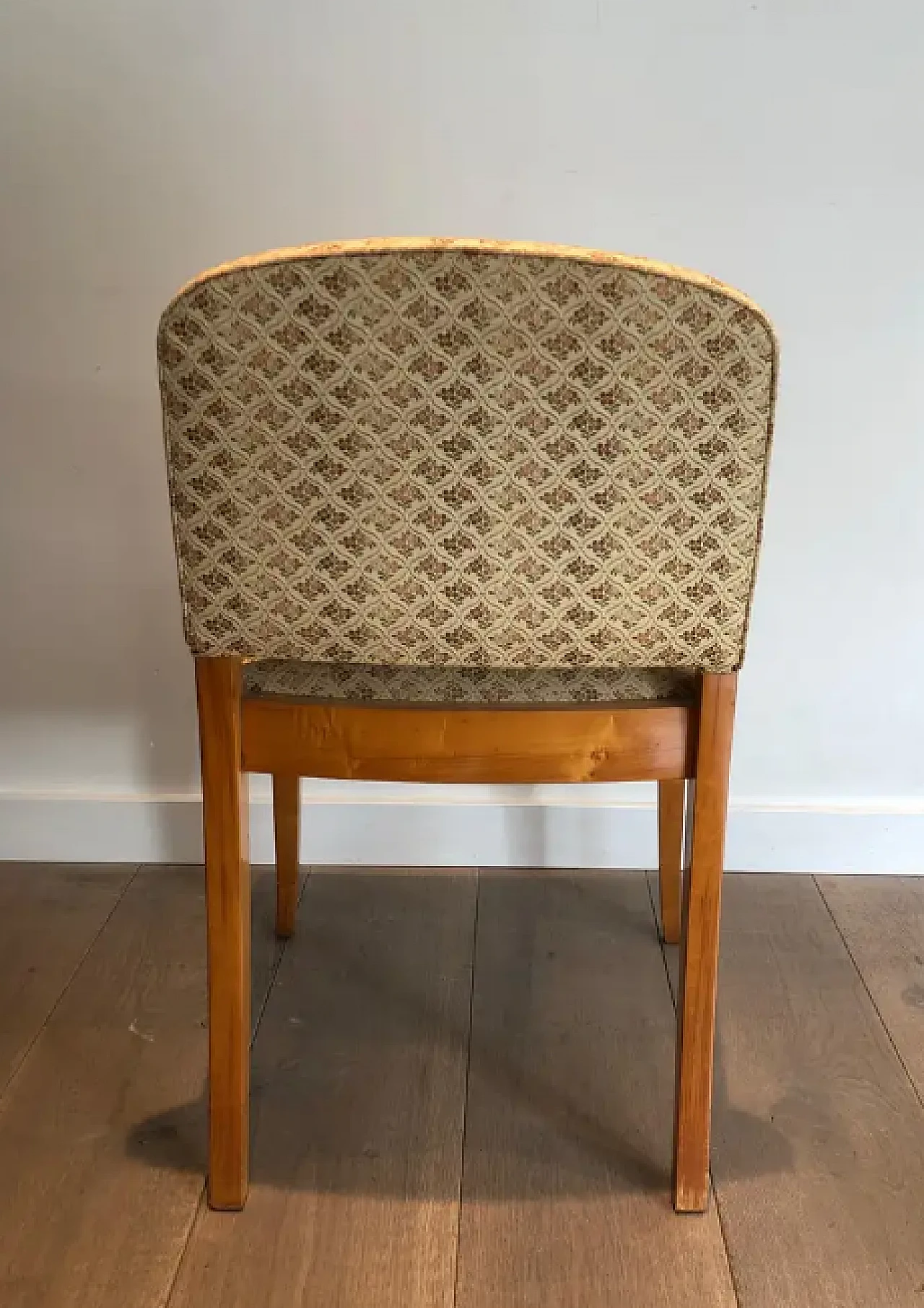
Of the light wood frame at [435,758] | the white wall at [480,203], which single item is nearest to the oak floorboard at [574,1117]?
the light wood frame at [435,758]

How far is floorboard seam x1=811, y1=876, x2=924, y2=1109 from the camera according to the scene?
3.70ft

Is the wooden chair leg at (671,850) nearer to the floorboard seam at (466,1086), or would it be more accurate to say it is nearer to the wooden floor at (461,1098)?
the wooden floor at (461,1098)

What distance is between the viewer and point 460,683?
0.93 m

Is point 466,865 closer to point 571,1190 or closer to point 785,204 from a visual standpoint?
point 571,1190

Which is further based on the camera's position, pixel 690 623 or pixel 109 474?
pixel 109 474

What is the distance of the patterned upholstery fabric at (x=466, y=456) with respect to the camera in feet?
2.45

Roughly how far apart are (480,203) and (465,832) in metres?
0.83

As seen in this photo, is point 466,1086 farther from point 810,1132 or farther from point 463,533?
point 463,533

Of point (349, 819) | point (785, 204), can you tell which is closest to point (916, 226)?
point (785, 204)

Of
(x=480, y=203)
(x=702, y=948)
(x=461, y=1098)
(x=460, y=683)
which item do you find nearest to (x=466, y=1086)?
(x=461, y=1098)

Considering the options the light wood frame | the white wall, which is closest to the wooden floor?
the light wood frame

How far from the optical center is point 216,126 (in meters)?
1.33

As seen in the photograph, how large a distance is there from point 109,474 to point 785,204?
0.91m

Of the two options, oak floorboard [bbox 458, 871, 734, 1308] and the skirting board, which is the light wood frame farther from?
the skirting board
